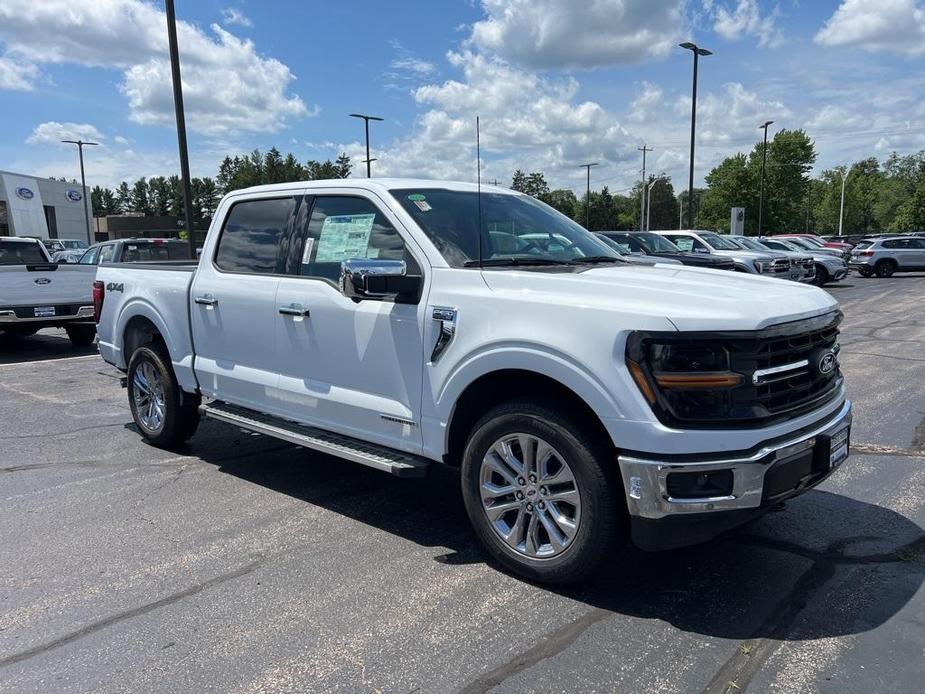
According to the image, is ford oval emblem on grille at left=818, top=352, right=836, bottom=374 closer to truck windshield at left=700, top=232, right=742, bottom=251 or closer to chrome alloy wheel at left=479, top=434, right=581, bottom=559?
chrome alloy wheel at left=479, top=434, right=581, bottom=559

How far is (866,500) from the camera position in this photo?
15.1ft

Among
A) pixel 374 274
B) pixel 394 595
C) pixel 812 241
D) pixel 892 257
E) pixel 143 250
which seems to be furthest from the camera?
pixel 812 241

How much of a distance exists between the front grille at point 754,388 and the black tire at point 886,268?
30.6m

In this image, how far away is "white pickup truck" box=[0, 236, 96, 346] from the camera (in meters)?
10.6

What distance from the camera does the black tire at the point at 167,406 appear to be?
580 cm

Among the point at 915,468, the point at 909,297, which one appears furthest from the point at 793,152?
the point at 915,468

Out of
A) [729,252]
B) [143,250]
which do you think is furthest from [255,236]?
[729,252]

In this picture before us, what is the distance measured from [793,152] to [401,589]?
84.5 meters

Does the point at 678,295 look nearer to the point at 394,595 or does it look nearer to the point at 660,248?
the point at 394,595

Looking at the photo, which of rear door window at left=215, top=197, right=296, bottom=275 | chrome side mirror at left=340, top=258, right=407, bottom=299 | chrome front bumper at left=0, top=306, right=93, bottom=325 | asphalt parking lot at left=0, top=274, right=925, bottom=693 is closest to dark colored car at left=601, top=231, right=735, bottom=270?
asphalt parking lot at left=0, top=274, right=925, bottom=693

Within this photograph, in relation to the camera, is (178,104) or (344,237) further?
(178,104)

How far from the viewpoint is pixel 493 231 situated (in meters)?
4.40

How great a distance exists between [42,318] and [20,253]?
2102mm

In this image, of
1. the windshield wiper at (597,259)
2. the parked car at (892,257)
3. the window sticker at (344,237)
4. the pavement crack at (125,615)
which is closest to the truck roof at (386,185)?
the window sticker at (344,237)
